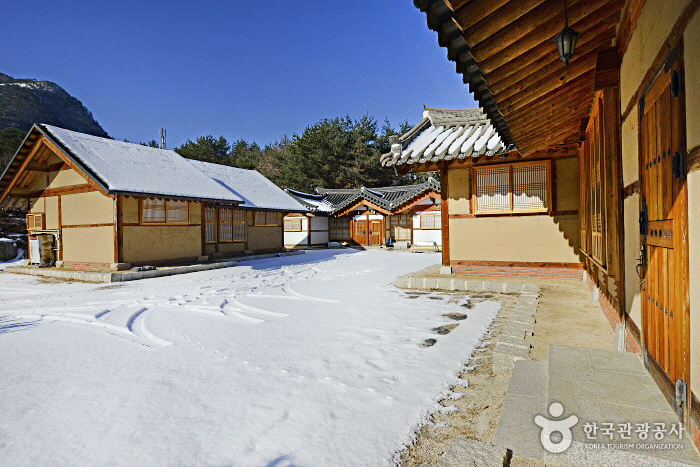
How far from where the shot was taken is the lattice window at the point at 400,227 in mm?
24516

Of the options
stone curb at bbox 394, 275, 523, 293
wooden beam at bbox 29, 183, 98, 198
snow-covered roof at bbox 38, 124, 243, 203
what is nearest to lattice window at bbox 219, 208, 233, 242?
snow-covered roof at bbox 38, 124, 243, 203

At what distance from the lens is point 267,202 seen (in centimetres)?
1888

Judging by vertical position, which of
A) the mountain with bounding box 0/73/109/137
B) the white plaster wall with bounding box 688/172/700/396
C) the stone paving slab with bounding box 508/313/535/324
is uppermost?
the mountain with bounding box 0/73/109/137

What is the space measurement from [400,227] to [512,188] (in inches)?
668

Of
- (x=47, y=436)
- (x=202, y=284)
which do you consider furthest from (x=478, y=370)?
(x=202, y=284)

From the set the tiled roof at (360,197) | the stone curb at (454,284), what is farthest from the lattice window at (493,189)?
the tiled roof at (360,197)

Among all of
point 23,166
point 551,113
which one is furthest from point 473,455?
point 23,166

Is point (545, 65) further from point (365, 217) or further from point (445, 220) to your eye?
point (365, 217)

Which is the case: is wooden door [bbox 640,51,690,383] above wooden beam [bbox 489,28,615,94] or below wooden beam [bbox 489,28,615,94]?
below

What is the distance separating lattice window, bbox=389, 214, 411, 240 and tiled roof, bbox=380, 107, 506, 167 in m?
14.5

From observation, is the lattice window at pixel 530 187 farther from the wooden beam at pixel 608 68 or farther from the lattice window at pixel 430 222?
the lattice window at pixel 430 222

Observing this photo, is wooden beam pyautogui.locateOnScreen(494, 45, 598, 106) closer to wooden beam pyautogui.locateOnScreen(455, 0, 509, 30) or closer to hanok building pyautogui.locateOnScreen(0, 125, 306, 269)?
wooden beam pyautogui.locateOnScreen(455, 0, 509, 30)

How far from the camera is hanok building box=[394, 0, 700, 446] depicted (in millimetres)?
1858

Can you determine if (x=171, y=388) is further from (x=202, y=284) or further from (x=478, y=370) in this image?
(x=202, y=284)
